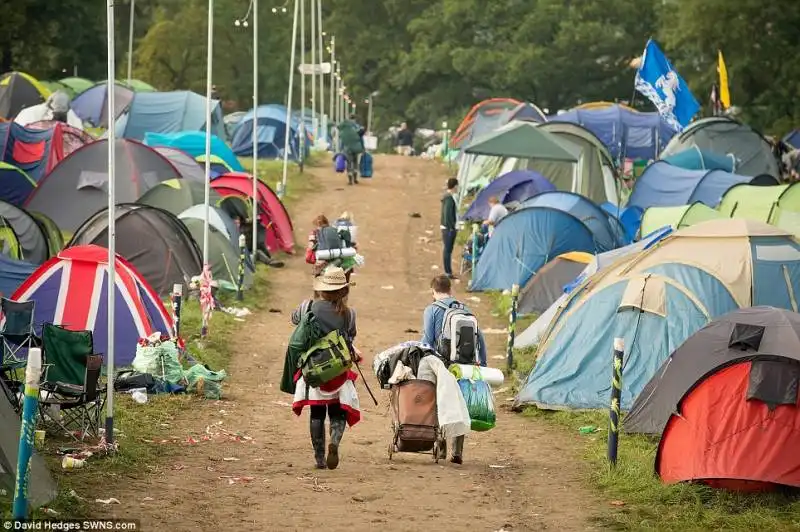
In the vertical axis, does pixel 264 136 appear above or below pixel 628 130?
below

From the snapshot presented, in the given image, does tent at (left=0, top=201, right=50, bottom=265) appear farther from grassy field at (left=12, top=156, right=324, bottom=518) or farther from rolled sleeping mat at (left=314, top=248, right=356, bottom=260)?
rolled sleeping mat at (left=314, top=248, right=356, bottom=260)

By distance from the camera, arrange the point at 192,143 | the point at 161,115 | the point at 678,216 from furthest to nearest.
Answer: the point at 161,115, the point at 192,143, the point at 678,216

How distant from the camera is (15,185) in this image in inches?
1208

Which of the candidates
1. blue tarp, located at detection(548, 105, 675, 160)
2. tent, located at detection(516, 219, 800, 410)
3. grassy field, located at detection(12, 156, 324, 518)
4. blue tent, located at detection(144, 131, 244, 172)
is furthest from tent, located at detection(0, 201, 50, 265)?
blue tarp, located at detection(548, 105, 675, 160)

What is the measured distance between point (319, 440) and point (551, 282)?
11687 millimetres

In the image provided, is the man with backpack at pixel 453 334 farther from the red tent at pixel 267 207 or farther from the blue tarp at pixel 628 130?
the blue tarp at pixel 628 130

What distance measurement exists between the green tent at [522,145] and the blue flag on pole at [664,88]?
6.86ft

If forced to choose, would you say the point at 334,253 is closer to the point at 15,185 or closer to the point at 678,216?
the point at 678,216

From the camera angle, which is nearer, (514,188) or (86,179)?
(86,179)

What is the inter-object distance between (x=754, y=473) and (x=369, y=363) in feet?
26.9

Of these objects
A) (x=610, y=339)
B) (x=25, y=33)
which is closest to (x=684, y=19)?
(x=25, y=33)

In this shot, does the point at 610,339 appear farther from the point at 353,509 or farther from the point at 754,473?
the point at 353,509

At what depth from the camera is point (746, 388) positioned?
447 inches

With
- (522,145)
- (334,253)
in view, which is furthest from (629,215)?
(334,253)
